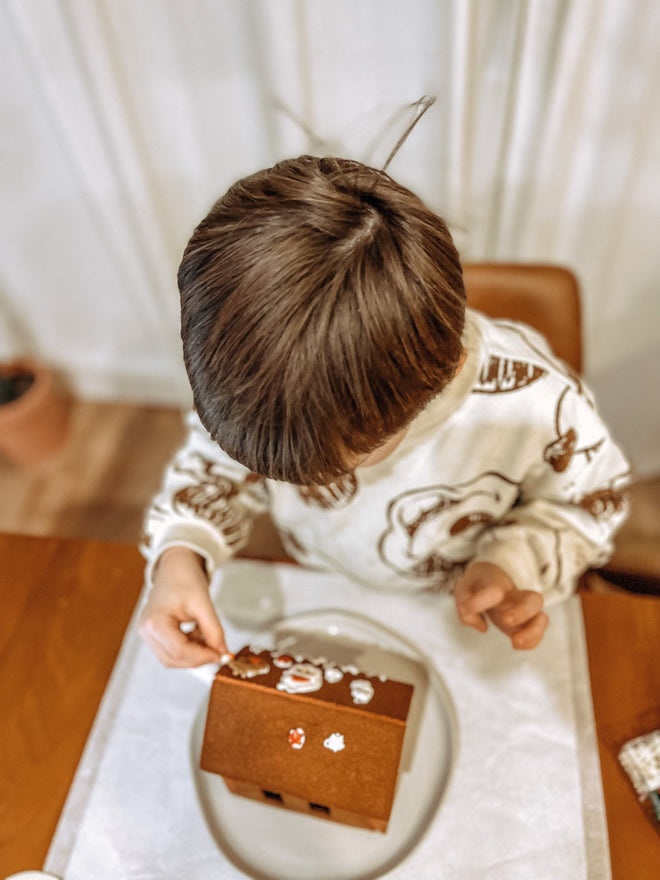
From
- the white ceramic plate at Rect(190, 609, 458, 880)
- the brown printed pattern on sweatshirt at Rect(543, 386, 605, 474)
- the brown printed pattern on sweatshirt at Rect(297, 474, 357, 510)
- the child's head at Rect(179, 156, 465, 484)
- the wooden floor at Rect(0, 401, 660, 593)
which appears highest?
the child's head at Rect(179, 156, 465, 484)

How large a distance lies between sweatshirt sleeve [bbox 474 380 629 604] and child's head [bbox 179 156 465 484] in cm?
25

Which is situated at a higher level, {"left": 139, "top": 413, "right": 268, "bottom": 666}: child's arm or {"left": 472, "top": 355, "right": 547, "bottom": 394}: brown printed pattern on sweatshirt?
{"left": 472, "top": 355, "right": 547, "bottom": 394}: brown printed pattern on sweatshirt

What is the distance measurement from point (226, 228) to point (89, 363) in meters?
1.44

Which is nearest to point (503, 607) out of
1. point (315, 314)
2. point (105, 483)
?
point (315, 314)

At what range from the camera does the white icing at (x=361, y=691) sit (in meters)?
0.54

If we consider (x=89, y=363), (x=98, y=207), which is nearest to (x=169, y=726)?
(x=98, y=207)

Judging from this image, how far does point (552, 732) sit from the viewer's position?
1.99 feet

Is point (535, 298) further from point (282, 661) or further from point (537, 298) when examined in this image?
point (282, 661)

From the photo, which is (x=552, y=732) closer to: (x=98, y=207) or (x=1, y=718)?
(x=1, y=718)

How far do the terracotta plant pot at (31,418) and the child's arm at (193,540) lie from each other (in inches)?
38.7

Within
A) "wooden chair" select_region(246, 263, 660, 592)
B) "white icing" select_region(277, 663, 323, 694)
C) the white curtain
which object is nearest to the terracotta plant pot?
the white curtain

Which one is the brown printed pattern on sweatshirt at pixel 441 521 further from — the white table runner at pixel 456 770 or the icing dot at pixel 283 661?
the icing dot at pixel 283 661

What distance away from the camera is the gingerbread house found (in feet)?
1.71

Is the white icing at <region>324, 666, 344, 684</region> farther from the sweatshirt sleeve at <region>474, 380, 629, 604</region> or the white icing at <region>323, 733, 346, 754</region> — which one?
the sweatshirt sleeve at <region>474, 380, 629, 604</region>
